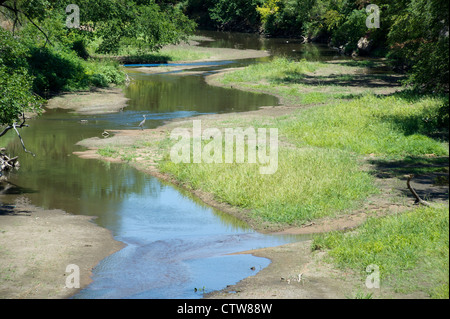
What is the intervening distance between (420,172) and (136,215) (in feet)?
31.5

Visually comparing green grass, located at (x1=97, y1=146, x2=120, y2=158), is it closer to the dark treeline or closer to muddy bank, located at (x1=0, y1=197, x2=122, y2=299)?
muddy bank, located at (x1=0, y1=197, x2=122, y2=299)

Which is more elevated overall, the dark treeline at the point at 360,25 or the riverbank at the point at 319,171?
the dark treeline at the point at 360,25

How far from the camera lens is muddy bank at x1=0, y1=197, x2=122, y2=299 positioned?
12895mm

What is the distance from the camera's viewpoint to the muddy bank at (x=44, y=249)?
12.9 metres

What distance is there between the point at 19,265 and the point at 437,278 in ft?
29.4

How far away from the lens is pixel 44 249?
1497cm

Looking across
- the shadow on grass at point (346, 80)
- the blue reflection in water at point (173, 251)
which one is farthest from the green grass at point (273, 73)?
the blue reflection in water at point (173, 251)

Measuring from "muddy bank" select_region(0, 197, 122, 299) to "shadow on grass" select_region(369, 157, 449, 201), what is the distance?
30.2 ft

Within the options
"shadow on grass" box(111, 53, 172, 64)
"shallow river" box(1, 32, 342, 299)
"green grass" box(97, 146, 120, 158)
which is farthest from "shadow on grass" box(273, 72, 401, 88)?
"green grass" box(97, 146, 120, 158)

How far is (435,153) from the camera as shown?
76.2 feet

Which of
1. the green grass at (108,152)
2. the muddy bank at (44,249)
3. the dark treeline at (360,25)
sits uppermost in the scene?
the dark treeline at (360,25)

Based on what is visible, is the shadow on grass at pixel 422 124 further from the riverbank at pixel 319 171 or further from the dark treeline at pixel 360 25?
the dark treeline at pixel 360 25

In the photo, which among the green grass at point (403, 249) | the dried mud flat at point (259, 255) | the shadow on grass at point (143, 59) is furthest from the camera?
the shadow on grass at point (143, 59)

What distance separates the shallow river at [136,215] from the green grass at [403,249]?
1.96 metres
